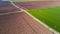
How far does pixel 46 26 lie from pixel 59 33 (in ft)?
3.42

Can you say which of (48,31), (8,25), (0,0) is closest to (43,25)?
(48,31)

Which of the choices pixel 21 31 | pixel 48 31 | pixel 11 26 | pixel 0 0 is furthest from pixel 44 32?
pixel 0 0

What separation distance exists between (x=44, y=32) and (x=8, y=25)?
2.22m

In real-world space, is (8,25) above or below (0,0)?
above

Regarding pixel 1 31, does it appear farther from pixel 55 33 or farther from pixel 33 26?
pixel 55 33

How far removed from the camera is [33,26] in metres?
6.90

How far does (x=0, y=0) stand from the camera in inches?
637

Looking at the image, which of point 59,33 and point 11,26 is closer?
point 59,33

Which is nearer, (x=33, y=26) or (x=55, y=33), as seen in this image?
(x=55, y=33)

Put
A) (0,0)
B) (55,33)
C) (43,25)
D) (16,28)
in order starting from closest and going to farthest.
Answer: (55,33)
(16,28)
(43,25)
(0,0)

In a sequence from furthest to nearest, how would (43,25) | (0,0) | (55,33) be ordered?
1. (0,0)
2. (43,25)
3. (55,33)

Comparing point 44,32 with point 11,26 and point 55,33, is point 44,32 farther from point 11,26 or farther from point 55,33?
point 11,26

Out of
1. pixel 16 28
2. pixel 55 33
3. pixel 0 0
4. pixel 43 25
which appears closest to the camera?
pixel 55 33

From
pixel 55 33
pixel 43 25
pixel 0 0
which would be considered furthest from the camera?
pixel 0 0
